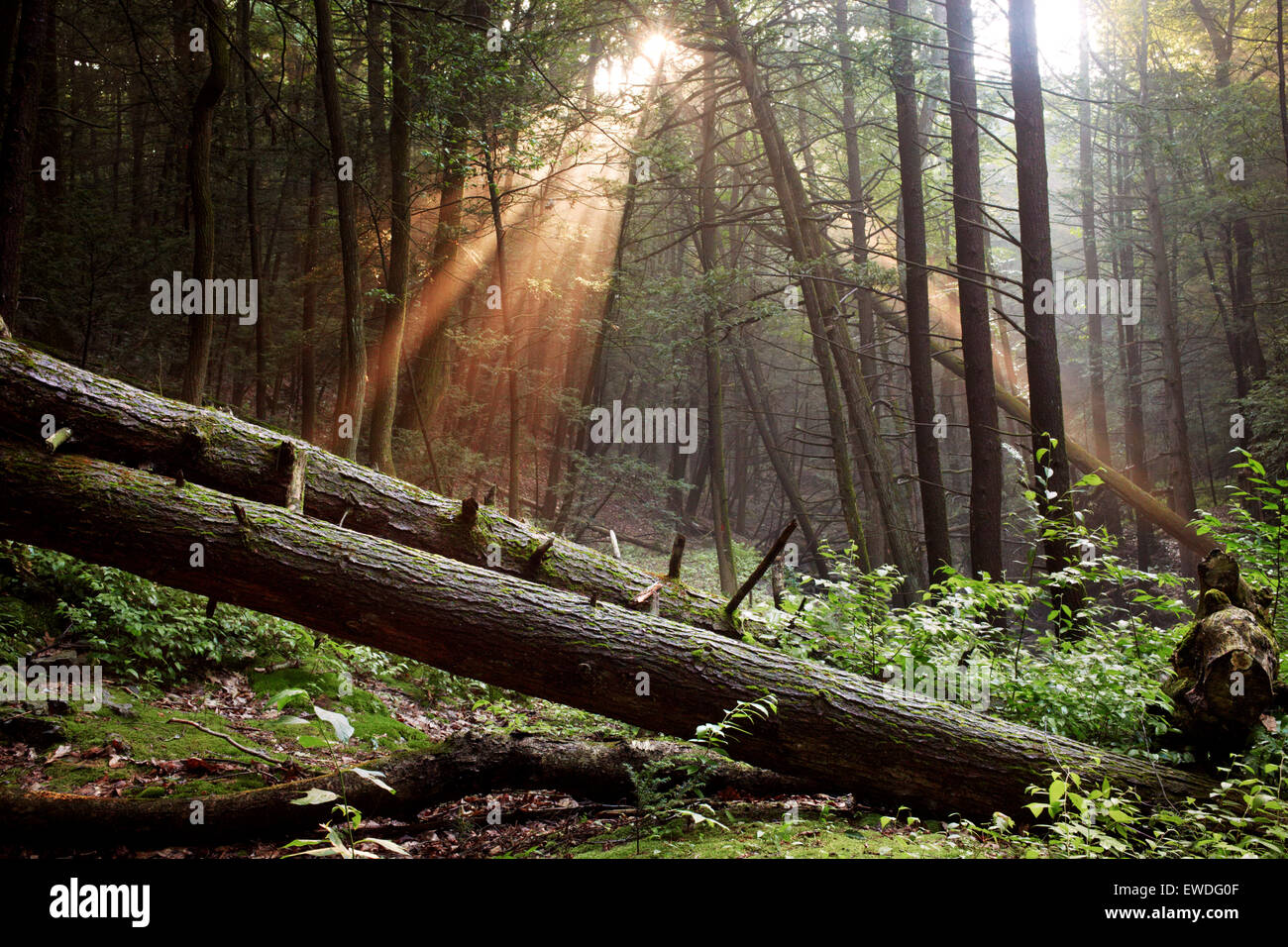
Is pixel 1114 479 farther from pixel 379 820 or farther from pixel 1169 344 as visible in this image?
pixel 379 820

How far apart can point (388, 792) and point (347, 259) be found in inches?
292

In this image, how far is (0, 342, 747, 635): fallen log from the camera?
4555 mm

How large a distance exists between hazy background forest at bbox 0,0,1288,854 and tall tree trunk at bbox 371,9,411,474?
1.8 inches

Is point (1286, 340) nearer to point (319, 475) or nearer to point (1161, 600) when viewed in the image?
point (1161, 600)

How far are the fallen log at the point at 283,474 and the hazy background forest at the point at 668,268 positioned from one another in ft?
1.84

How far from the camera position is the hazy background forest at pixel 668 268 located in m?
6.47

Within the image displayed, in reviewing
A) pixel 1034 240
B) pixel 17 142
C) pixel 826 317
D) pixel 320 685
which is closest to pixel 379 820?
pixel 320 685

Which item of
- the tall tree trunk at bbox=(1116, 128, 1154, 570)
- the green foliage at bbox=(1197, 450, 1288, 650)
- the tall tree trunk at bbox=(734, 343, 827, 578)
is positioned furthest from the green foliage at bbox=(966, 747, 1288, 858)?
the tall tree trunk at bbox=(1116, 128, 1154, 570)

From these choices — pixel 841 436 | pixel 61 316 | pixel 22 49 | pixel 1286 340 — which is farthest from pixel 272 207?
pixel 1286 340

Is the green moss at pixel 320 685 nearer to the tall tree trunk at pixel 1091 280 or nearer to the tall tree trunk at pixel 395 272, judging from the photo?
the tall tree trunk at pixel 395 272

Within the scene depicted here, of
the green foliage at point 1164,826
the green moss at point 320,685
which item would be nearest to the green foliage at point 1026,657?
the green foliage at point 1164,826

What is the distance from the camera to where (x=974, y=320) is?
10305 millimetres

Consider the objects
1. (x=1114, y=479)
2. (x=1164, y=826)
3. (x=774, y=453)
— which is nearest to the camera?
(x=1164, y=826)
